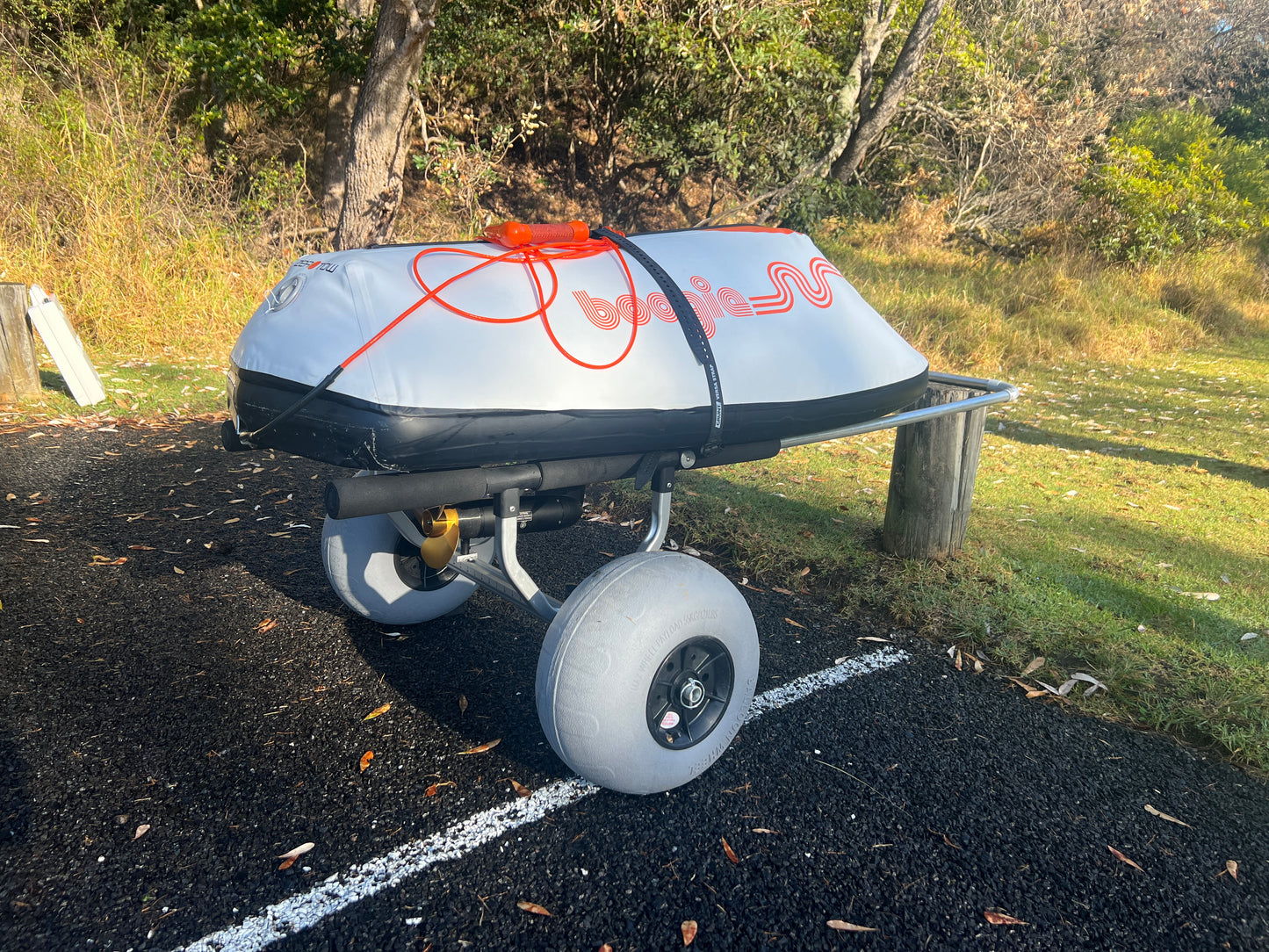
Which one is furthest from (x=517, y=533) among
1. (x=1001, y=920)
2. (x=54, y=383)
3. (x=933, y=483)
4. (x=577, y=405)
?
(x=54, y=383)

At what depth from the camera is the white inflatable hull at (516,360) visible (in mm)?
2293

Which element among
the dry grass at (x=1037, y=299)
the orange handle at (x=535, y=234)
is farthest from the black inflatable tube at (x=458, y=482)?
the dry grass at (x=1037, y=299)

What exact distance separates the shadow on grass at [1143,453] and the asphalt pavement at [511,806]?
15.4 feet

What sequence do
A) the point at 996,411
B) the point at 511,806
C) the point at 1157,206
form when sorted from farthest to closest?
1. the point at 1157,206
2. the point at 996,411
3. the point at 511,806

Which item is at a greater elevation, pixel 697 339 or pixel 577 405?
pixel 697 339

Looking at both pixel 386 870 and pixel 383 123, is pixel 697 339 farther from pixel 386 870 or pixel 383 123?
pixel 383 123

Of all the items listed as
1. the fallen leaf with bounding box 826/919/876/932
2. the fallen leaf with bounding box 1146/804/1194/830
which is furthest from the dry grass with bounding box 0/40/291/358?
the fallen leaf with bounding box 1146/804/1194/830

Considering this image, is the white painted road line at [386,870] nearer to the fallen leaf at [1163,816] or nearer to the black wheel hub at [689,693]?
the black wheel hub at [689,693]

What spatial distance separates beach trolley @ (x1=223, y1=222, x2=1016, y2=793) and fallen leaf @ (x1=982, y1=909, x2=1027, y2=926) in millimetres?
877

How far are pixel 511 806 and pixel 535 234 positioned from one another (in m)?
1.78

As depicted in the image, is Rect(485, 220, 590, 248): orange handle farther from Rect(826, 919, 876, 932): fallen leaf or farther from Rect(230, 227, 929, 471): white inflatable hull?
Rect(826, 919, 876, 932): fallen leaf

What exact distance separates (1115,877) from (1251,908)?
34 cm

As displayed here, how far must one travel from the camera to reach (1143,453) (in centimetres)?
744

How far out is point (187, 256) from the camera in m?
9.09
